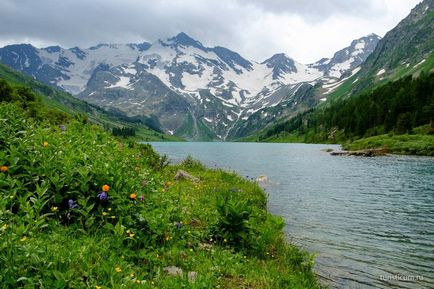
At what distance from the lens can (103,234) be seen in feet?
26.1

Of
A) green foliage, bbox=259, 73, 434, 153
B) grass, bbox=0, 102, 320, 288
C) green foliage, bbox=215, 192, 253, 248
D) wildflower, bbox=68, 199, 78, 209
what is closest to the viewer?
grass, bbox=0, 102, 320, 288

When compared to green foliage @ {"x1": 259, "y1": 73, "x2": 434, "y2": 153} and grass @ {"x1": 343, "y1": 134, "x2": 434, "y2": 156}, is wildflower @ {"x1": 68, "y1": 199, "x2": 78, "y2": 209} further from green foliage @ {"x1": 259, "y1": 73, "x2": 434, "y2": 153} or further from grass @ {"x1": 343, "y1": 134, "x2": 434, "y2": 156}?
green foliage @ {"x1": 259, "y1": 73, "x2": 434, "y2": 153}

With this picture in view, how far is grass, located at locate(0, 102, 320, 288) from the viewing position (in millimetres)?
6266

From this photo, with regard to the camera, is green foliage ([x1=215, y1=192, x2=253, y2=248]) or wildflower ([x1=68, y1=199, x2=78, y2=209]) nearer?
wildflower ([x1=68, y1=199, x2=78, y2=209])

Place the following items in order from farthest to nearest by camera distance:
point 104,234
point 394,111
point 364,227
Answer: point 394,111
point 364,227
point 104,234

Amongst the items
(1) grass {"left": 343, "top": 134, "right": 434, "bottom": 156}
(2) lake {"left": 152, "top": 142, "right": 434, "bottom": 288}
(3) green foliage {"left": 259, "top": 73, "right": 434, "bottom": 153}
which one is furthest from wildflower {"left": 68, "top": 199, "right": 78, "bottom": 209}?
(3) green foliage {"left": 259, "top": 73, "right": 434, "bottom": 153}

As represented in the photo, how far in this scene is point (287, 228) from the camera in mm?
19297

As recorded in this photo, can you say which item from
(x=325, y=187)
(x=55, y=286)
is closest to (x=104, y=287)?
(x=55, y=286)

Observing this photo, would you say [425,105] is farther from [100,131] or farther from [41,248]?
[41,248]

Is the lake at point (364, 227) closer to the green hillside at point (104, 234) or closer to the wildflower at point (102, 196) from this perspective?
the green hillside at point (104, 234)

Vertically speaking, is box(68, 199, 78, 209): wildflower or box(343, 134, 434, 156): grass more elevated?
box(343, 134, 434, 156): grass

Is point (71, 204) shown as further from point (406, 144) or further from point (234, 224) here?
point (406, 144)

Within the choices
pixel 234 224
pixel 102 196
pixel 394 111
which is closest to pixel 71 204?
pixel 102 196

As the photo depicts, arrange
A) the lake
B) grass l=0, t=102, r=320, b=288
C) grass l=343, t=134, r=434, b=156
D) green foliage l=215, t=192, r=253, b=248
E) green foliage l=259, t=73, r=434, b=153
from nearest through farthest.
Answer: grass l=0, t=102, r=320, b=288 → green foliage l=215, t=192, r=253, b=248 → the lake → grass l=343, t=134, r=434, b=156 → green foliage l=259, t=73, r=434, b=153
